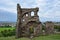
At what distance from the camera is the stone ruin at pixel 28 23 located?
128ft

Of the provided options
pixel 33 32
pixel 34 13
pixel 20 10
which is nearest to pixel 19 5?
pixel 20 10

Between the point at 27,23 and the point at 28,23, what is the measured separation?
0.22 meters

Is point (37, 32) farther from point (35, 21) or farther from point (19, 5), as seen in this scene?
point (19, 5)

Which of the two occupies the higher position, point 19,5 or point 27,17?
point 19,5

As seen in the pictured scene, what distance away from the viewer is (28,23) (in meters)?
39.7

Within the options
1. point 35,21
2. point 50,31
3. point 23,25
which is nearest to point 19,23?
point 23,25

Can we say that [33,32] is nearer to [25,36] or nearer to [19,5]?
[25,36]

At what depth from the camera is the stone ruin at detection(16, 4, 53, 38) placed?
128ft

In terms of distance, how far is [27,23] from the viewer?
130ft

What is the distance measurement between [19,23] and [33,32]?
11.6ft

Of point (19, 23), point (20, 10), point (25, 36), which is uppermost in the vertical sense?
point (20, 10)

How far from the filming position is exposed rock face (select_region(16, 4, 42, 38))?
3894 centimetres

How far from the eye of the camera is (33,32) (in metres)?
39.6

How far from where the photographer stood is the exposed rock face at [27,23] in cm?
3894
